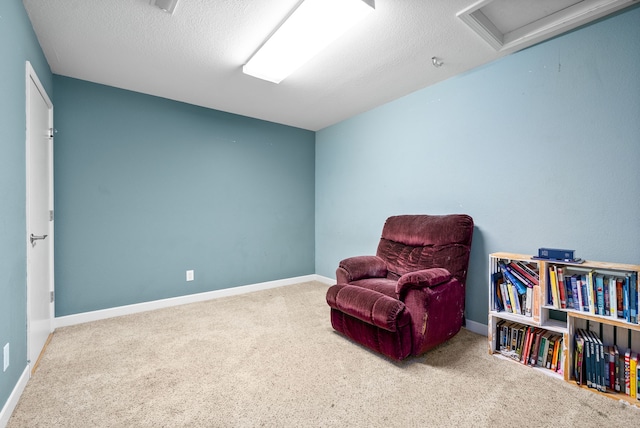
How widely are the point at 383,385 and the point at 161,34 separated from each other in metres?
2.84

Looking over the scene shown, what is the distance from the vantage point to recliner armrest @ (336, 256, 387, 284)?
2.56 meters

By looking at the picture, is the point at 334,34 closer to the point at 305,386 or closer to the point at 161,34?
the point at 161,34

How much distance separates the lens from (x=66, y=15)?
74.6 inches

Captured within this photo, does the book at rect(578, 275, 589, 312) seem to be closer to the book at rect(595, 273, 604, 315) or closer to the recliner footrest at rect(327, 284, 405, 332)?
the book at rect(595, 273, 604, 315)

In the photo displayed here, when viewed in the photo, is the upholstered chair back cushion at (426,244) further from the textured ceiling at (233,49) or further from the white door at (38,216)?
the white door at (38,216)

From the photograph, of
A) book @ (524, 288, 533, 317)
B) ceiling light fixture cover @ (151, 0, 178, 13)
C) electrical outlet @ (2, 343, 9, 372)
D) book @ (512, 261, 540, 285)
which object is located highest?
ceiling light fixture cover @ (151, 0, 178, 13)

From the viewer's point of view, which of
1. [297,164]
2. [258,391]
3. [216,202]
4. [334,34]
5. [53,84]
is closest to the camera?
[258,391]

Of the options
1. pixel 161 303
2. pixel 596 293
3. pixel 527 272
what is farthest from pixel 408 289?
pixel 161 303

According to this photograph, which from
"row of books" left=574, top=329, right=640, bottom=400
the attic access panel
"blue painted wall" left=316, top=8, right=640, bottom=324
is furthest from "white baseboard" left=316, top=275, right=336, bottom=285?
the attic access panel

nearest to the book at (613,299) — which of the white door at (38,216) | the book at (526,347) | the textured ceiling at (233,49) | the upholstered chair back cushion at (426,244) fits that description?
the book at (526,347)

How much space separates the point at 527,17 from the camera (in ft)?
6.50

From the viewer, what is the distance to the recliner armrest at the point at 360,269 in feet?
8.40

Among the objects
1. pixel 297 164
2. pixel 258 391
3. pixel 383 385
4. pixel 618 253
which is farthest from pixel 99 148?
pixel 618 253

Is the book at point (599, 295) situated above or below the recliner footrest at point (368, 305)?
above
